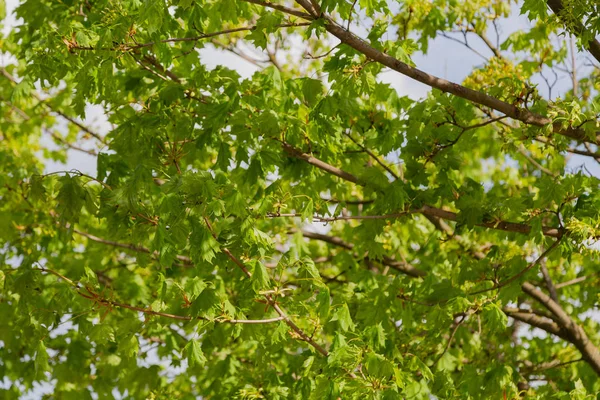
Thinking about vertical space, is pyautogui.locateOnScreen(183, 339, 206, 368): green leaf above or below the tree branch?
below

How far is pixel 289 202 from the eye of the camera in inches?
294

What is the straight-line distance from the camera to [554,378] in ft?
31.7

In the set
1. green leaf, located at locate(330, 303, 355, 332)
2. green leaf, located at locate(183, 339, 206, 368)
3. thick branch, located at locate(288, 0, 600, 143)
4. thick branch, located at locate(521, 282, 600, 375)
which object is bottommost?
green leaf, located at locate(183, 339, 206, 368)

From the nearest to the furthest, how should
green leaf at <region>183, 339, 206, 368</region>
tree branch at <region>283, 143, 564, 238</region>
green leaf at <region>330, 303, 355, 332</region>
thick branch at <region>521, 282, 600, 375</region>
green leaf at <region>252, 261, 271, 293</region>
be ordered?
green leaf at <region>252, 261, 271, 293</region>
green leaf at <region>183, 339, 206, 368</region>
green leaf at <region>330, 303, 355, 332</region>
tree branch at <region>283, 143, 564, 238</region>
thick branch at <region>521, 282, 600, 375</region>

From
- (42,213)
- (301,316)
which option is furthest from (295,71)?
(301,316)

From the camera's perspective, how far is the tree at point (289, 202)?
18.3ft

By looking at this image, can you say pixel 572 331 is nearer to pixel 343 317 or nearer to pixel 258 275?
pixel 343 317

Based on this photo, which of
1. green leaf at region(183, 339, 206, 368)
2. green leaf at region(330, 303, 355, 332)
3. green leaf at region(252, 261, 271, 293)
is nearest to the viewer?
green leaf at region(252, 261, 271, 293)

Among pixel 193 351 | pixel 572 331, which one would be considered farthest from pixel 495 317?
pixel 193 351

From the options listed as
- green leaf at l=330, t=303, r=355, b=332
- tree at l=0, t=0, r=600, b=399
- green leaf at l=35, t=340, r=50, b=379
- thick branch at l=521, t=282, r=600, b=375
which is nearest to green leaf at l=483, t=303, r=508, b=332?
tree at l=0, t=0, r=600, b=399

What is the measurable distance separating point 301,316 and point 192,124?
179 centimetres

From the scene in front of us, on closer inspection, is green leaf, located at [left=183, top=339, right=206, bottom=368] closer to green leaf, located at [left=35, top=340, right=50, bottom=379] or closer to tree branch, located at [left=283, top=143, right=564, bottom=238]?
green leaf, located at [left=35, top=340, right=50, bottom=379]

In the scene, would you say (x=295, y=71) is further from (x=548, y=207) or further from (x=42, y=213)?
(x=548, y=207)

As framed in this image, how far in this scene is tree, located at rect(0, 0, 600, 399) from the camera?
219 inches
